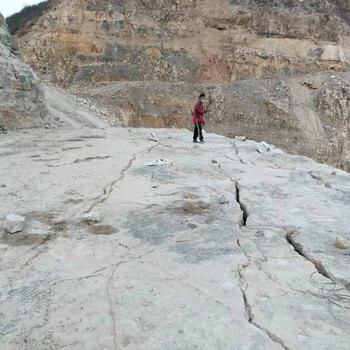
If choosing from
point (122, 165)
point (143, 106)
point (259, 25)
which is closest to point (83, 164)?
point (122, 165)

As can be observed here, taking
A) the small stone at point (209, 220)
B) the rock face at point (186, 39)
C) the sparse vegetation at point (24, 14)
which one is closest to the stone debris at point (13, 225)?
the small stone at point (209, 220)

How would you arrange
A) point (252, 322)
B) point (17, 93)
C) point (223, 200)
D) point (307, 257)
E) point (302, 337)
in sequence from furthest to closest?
point (17, 93) < point (223, 200) < point (307, 257) < point (252, 322) < point (302, 337)

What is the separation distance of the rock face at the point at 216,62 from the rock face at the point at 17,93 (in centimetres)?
815

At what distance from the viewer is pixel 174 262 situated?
10.2ft

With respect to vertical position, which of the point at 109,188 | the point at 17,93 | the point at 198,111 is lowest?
the point at 109,188

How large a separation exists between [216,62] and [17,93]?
708 inches

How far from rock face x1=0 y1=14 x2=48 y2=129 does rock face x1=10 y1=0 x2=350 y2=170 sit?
815 cm

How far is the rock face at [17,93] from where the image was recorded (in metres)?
10.5

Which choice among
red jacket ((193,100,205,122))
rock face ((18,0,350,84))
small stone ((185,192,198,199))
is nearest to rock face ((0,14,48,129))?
red jacket ((193,100,205,122))

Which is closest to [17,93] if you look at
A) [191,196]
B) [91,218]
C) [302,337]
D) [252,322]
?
[191,196]

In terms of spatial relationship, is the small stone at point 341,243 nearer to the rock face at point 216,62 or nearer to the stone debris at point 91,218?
the stone debris at point 91,218

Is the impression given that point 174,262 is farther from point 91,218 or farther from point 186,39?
point 186,39

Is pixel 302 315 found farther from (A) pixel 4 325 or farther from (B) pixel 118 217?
(B) pixel 118 217

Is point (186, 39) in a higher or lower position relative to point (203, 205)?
higher
